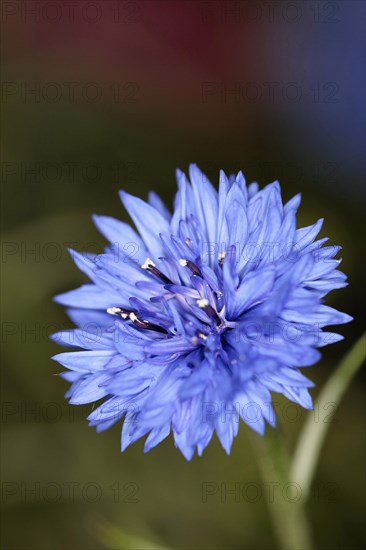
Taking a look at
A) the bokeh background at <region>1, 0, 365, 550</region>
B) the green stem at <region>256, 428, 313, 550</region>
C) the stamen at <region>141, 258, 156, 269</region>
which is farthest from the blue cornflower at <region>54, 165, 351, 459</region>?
the bokeh background at <region>1, 0, 365, 550</region>

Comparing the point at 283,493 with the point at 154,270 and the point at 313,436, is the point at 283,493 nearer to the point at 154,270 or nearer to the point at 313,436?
the point at 313,436

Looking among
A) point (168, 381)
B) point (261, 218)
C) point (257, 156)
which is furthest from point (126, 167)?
point (168, 381)

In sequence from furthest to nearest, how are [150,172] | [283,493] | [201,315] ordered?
[150,172] → [283,493] → [201,315]

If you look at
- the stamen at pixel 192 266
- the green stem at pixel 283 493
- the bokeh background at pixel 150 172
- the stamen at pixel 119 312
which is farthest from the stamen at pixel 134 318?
the bokeh background at pixel 150 172

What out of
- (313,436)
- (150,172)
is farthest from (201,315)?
(150,172)

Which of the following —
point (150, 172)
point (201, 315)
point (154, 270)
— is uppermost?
point (150, 172)

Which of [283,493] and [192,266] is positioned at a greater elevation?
[192,266]

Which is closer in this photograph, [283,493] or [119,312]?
[119,312]
